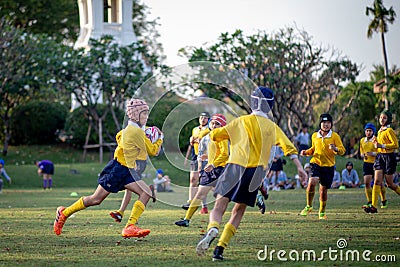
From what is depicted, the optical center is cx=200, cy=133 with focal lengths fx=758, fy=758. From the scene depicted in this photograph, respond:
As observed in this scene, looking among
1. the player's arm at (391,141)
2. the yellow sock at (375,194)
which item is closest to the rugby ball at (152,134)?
the player's arm at (391,141)

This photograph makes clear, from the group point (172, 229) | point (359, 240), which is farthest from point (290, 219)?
point (359, 240)

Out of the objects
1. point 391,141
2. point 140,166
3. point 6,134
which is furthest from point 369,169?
point 6,134

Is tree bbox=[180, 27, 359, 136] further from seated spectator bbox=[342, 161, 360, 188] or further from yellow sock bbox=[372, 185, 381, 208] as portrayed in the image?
yellow sock bbox=[372, 185, 381, 208]

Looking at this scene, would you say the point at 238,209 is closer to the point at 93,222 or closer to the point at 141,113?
the point at 141,113

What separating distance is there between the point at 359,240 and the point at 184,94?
10061mm

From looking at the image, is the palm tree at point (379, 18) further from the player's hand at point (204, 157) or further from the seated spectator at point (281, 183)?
the player's hand at point (204, 157)

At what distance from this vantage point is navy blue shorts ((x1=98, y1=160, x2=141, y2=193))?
11.2 metres

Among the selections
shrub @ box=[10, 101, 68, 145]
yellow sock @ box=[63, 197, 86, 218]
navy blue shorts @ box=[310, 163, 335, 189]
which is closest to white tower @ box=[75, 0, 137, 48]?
shrub @ box=[10, 101, 68, 145]

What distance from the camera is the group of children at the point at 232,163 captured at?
9.28m

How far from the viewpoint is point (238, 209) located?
30.5 feet

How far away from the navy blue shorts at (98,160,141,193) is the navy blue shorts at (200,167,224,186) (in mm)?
Result: 2234

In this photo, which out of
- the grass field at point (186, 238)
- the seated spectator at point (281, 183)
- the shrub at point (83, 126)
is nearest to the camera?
the grass field at point (186, 238)

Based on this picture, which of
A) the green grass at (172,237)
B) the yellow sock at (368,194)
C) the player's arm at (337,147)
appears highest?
the player's arm at (337,147)

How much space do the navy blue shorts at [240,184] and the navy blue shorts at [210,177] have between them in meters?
4.00
